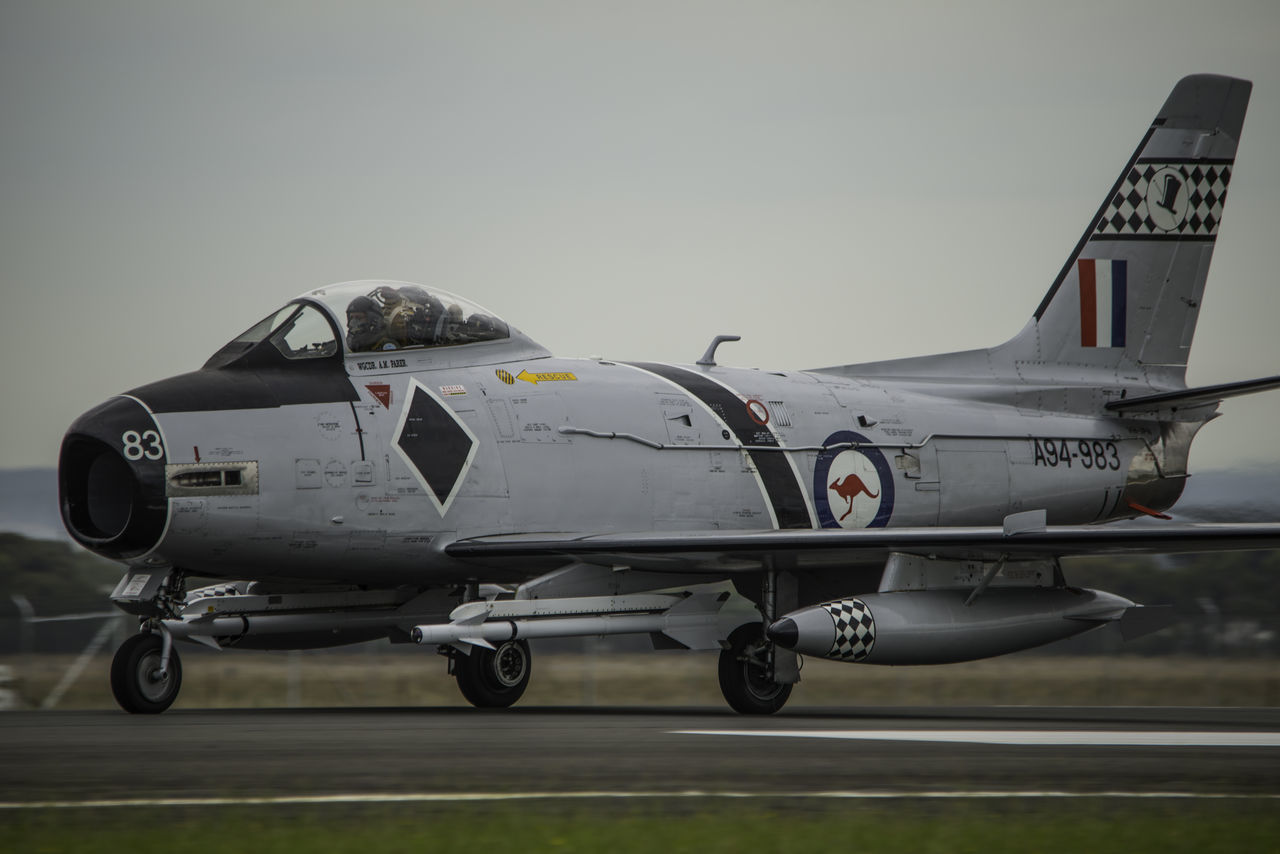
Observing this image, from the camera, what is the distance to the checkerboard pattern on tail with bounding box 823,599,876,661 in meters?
12.2

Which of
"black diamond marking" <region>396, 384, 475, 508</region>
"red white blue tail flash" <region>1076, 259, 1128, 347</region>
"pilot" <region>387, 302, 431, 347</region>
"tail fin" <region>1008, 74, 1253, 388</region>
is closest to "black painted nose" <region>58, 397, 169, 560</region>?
"black diamond marking" <region>396, 384, 475, 508</region>

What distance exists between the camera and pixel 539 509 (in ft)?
43.9

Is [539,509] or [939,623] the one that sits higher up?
[539,509]

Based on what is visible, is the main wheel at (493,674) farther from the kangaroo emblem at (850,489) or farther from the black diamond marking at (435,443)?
the kangaroo emblem at (850,489)

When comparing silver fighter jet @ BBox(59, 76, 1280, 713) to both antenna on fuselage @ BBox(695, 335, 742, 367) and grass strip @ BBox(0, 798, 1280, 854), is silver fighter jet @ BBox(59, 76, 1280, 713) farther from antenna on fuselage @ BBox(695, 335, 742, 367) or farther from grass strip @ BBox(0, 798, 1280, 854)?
grass strip @ BBox(0, 798, 1280, 854)

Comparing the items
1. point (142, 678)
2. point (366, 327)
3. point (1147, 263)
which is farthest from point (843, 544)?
point (1147, 263)

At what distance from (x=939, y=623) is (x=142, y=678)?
6609mm

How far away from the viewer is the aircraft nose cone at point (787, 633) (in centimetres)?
1209

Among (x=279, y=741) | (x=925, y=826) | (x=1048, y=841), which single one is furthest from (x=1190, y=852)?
(x=279, y=741)

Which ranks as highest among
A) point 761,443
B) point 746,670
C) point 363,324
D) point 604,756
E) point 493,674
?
point 363,324

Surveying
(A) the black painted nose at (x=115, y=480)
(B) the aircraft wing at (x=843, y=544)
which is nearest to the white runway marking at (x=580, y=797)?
(A) the black painted nose at (x=115, y=480)

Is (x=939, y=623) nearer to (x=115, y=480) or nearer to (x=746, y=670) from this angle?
(x=746, y=670)

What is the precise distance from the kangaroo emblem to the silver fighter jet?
3cm

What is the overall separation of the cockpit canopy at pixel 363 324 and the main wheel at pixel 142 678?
8.08 feet
